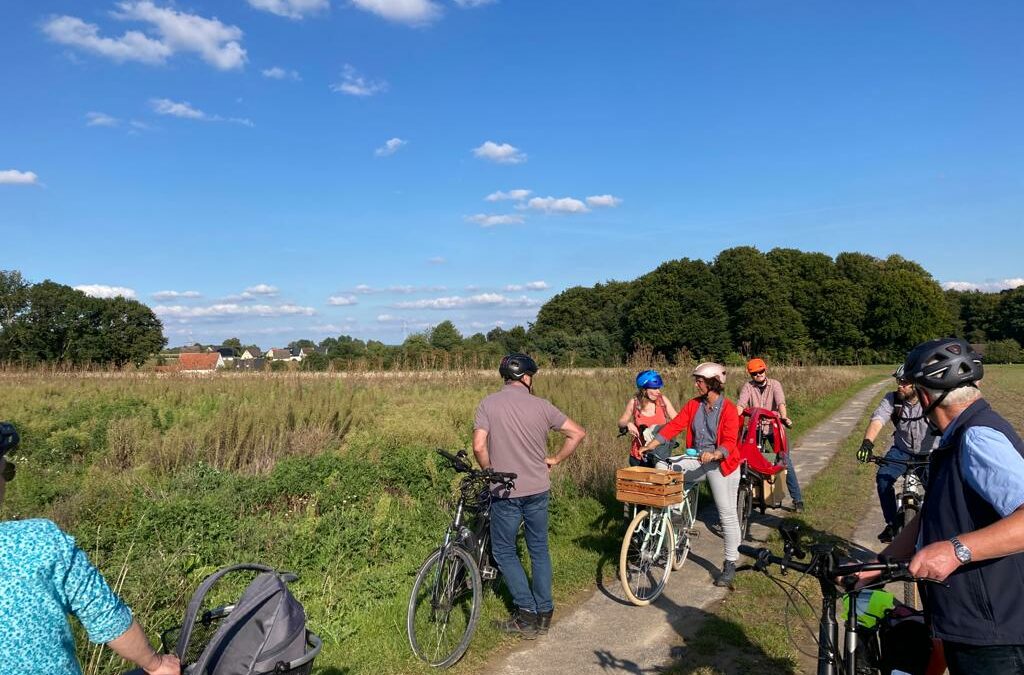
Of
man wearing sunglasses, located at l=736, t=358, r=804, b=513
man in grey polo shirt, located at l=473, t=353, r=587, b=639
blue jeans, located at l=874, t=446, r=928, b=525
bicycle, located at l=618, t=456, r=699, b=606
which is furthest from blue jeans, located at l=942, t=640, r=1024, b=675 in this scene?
man wearing sunglasses, located at l=736, t=358, r=804, b=513

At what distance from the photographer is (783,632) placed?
5312 millimetres

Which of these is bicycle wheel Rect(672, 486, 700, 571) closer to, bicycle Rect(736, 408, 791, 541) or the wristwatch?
bicycle Rect(736, 408, 791, 541)

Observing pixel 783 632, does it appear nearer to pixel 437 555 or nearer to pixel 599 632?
pixel 599 632

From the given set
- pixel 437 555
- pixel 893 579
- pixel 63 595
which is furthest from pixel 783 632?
pixel 63 595

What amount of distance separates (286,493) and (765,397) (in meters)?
6.48

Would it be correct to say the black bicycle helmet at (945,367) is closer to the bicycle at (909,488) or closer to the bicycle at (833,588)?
the bicycle at (833,588)

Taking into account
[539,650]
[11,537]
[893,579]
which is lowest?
[539,650]

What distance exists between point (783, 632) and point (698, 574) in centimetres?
149

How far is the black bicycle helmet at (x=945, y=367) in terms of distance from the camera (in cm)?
262

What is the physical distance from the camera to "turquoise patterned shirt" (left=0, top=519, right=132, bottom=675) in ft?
6.66

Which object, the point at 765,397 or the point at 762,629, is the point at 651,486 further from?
the point at 765,397

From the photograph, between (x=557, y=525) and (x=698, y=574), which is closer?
(x=698, y=574)

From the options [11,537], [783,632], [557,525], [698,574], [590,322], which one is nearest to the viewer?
[11,537]

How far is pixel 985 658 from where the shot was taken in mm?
2393
